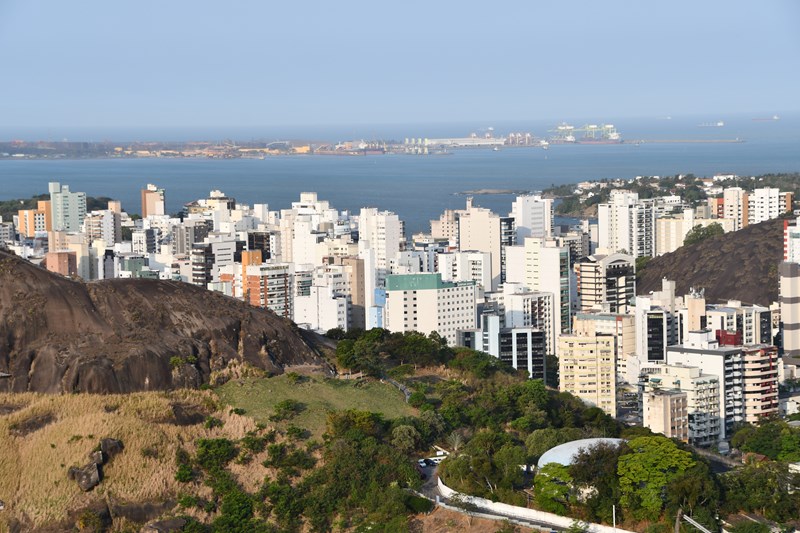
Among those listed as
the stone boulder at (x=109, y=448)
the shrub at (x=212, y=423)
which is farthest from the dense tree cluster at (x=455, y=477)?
the stone boulder at (x=109, y=448)

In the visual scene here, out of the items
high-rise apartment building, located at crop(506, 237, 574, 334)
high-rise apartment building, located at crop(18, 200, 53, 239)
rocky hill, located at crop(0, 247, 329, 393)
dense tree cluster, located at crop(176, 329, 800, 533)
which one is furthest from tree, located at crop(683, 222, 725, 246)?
dense tree cluster, located at crop(176, 329, 800, 533)

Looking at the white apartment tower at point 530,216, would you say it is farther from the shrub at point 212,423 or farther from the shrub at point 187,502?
the shrub at point 187,502

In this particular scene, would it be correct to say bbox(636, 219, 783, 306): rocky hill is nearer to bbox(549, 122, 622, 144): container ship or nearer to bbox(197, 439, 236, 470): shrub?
bbox(197, 439, 236, 470): shrub

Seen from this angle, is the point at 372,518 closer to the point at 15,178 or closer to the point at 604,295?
the point at 604,295

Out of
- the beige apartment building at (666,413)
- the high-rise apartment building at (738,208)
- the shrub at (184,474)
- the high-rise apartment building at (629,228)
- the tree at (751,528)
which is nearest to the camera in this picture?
the tree at (751,528)

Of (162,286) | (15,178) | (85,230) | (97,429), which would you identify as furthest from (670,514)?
(15,178)

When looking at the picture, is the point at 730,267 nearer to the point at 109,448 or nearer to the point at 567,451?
the point at 567,451
